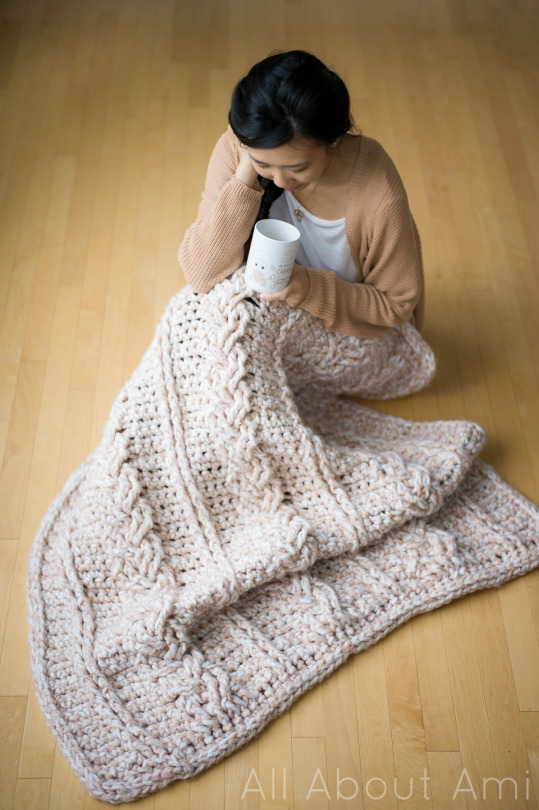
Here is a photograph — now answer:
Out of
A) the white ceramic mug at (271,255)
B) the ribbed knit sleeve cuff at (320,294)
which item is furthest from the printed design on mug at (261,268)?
the ribbed knit sleeve cuff at (320,294)

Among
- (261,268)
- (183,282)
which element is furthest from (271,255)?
(183,282)

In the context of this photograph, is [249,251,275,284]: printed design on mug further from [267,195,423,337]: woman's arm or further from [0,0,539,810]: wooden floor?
[0,0,539,810]: wooden floor

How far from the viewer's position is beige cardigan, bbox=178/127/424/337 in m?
1.15

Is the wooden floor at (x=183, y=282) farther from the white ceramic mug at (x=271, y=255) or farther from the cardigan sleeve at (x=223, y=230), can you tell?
the white ceramic mug at (x=271, y=255)

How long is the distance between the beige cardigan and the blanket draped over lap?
4cm

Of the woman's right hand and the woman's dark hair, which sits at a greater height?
the woman's dark hair

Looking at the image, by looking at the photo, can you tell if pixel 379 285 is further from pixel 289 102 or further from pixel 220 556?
pixel 220 556

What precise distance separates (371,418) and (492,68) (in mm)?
1426

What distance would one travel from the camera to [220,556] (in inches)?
48.4

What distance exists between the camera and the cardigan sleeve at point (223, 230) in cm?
119

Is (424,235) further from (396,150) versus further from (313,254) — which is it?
(313,254)

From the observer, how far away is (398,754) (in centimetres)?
118

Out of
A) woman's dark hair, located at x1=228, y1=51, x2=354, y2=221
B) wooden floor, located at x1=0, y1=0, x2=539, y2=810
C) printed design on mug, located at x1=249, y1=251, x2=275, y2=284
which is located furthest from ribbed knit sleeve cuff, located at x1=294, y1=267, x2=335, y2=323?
wooden floor, located at x1=0, y1=0, x2=539, y2=810

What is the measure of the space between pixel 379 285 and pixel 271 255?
0.97ft
